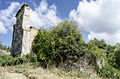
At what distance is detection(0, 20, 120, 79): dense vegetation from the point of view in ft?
31.3

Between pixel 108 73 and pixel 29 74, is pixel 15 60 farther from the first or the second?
pixel 108 73

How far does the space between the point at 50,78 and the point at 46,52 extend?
14.7ft

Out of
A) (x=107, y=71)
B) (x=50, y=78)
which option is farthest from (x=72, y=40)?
(x=50, y=78)

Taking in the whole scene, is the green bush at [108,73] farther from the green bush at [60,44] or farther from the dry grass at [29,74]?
the dry grass at [29,74]

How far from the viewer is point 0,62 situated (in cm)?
880

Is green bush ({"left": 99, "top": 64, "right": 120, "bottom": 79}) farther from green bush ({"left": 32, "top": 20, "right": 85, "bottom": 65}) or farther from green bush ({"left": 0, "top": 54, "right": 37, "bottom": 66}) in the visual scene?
green bush ({"left": 0, "top": 54, "right": 37, "bottom": 66})

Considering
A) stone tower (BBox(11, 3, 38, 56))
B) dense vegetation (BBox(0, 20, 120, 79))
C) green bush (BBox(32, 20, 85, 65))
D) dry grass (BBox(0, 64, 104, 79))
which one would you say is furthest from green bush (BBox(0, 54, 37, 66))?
dry grass (BBox(0, 64, 104, 79))

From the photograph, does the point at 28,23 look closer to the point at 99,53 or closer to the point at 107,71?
the point at 99,53

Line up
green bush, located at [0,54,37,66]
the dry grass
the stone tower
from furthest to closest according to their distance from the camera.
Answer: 1. the stone tower
2. green bush, located at [0,54,37,66]
3. the dry grass

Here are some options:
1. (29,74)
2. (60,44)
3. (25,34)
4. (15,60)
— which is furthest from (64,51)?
(25,34)

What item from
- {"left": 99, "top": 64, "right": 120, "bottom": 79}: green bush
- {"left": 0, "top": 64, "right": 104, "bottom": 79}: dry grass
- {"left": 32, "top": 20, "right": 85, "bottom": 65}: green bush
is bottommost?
{"left": 99, "top": 64, "right": 120, "bottom": 79}: green bush

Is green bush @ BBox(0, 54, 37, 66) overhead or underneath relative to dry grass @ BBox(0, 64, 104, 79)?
overhead

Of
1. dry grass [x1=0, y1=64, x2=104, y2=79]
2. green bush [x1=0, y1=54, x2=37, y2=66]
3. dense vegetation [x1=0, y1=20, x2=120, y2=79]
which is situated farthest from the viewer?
dense vegetation [x1=0, y1=20, x2=120, y2=79]

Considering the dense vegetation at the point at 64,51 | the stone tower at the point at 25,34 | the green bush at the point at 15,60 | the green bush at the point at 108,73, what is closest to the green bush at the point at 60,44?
the dense vegetation at the point at 64,51
